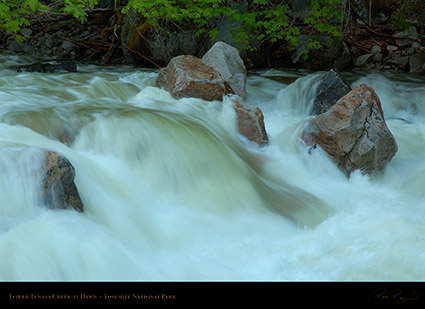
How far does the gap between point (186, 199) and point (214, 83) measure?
8.75ft

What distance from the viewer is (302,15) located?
34.9ft

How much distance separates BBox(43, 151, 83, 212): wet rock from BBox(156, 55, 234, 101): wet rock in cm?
327

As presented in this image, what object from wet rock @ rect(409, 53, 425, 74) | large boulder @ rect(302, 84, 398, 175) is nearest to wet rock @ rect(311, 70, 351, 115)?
large boulder @ rect(302, 84, 398, 175)

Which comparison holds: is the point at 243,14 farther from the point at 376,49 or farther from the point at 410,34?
the point at 410,34

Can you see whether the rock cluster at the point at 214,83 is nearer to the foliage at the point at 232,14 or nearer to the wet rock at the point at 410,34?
the foliage at the point at 232,14

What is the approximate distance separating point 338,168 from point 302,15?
6.33 meters

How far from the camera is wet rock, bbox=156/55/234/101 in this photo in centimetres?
648

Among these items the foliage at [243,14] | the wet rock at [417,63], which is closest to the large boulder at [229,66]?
the foliage at [243,14]

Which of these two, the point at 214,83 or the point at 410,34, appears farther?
the point at 410,34

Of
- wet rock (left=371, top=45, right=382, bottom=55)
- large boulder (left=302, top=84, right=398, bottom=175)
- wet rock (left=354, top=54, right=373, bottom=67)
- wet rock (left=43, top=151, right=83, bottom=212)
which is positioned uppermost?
wet rock (left=43, top=151, right=83, bottom=212)

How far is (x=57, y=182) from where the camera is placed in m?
3.40
